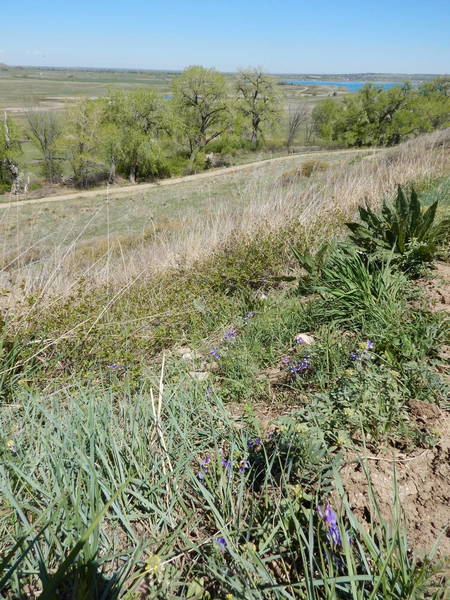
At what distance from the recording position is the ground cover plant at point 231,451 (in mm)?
1126

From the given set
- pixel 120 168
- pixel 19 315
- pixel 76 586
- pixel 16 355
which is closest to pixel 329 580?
pixel 76 586

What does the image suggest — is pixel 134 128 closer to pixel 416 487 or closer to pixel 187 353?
pixel 187 353

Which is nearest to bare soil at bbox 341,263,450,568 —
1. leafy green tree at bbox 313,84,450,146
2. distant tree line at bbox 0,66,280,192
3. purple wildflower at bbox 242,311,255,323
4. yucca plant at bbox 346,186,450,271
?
purple wildflower at bbox 242,311,255,323

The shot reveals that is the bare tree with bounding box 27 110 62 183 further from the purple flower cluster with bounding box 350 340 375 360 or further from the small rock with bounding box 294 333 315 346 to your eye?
the purple flower cluster with bounding box 350 340 375 360

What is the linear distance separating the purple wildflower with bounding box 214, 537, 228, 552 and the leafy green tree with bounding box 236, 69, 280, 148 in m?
60.8

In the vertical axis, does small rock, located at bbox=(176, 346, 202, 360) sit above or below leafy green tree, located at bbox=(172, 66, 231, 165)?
below

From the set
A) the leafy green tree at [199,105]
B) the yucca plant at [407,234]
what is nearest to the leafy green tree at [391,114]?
the leafy green tree at [199,105]

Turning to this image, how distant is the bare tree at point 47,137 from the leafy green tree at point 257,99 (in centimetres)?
2497

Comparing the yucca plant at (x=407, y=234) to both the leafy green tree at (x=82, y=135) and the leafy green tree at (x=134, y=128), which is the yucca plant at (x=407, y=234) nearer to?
the leafy green tree at (x=134, y=128)

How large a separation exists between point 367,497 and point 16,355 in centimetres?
229

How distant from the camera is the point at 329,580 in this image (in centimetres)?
101

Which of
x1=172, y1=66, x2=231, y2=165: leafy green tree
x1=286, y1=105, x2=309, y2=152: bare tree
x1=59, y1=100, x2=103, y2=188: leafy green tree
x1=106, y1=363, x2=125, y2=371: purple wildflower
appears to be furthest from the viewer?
x1=286, y1=105, x2=309, y2=152: bare tree

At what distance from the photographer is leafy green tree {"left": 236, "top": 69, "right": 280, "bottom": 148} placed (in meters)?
54.8

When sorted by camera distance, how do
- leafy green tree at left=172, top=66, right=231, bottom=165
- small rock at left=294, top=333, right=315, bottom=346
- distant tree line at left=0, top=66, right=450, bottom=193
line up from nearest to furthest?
small rock at left=294, top=333, right=315, bottom=346 → distant tree line at left=0, top=66, right=450, bottom=193 → leafy green tree at left=172, top=66, right=231, bottom=165
